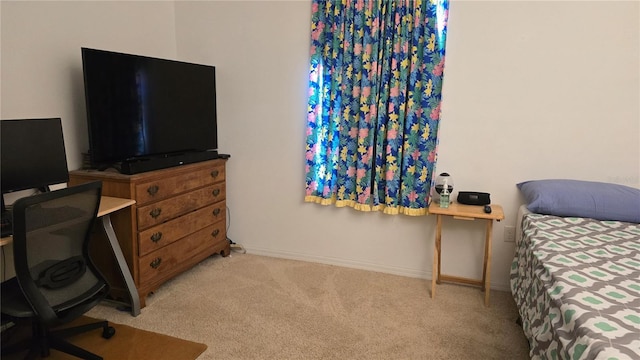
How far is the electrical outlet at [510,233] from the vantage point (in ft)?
10.2

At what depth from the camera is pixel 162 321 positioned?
264 centimetres

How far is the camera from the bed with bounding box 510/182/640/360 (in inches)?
52.4

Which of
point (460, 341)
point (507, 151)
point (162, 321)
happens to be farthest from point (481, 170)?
point (162, 321)

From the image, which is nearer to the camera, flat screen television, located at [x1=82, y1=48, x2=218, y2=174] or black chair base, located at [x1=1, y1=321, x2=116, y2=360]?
black chair base, located at [x1=1, y1=321, x2=116, y2=360]

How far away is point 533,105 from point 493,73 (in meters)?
0.35

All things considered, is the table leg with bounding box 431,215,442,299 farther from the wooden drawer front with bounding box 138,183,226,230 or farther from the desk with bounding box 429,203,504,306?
the wooden drawer front with bounding box 138,183,226,230

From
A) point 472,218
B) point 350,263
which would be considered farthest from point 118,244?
point 472,218

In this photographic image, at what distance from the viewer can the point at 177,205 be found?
3.06 m

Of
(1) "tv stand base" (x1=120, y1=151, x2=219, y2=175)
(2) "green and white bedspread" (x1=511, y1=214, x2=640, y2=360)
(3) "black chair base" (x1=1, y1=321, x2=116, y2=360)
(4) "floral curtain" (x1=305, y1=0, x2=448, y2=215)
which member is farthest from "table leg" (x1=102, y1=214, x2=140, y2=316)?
(2) "green and white bedspread" (x1=511, y1=214, x2=640, y2=360)

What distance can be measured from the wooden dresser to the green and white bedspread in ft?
7.44

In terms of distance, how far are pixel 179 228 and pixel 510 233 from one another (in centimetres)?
242

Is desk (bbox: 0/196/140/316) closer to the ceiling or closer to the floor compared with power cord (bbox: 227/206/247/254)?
closer to the ceiling

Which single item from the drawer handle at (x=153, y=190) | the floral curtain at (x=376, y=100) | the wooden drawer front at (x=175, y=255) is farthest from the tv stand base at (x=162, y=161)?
the floral curtain at (x=376, y=100)

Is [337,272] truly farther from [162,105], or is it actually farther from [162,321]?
[162,105]
